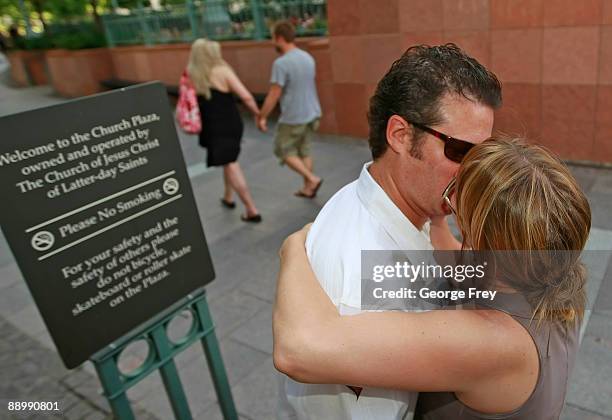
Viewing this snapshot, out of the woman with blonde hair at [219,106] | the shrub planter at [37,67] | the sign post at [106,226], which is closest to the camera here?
the sign post at [106,226]

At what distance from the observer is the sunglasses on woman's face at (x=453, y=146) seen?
1.47 metres

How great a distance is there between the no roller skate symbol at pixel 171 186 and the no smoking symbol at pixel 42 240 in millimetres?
505

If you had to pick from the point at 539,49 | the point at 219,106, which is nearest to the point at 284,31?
the point at 219,106

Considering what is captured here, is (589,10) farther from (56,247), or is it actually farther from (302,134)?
(56,247)

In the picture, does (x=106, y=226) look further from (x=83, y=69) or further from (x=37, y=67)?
(x=37, y=67)

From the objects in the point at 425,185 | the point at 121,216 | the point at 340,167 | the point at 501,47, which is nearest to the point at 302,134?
the point at 340,167

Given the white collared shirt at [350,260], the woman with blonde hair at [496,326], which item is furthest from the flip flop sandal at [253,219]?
the woman with blonde hair at [496,326]

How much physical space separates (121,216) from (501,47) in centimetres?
521

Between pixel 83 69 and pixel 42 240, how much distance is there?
14496 mm

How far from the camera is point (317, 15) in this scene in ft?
28.9

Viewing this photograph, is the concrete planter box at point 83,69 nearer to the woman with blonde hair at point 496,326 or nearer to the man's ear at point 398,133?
the man's ear at point 398,133

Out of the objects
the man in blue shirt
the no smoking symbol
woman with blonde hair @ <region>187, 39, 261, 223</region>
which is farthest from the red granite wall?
the no smoking symbol

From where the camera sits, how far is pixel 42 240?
5.81 ft

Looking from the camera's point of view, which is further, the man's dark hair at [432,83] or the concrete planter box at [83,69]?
the concrete planter box at [83,69]
